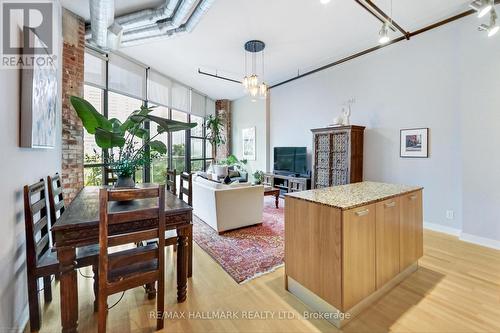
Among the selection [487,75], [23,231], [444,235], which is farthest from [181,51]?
[444,235]

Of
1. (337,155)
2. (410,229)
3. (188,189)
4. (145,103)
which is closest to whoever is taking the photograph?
(410,229)

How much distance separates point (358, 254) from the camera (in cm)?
175

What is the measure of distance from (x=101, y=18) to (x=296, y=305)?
12.7 ft

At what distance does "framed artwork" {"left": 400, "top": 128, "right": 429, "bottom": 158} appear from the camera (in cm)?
382

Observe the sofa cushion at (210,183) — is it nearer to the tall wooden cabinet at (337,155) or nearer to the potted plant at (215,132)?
the tall wooden cabinet at (337,155)

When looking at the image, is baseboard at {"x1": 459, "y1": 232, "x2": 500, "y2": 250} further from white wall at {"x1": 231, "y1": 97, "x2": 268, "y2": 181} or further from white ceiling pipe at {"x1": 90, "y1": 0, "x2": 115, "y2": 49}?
white ceiling pipe at {"x1": 90, "y1": 0, "x2": 115, "y2": 49}

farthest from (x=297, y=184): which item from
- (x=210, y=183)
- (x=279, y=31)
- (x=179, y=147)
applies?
(x=179, y=147)

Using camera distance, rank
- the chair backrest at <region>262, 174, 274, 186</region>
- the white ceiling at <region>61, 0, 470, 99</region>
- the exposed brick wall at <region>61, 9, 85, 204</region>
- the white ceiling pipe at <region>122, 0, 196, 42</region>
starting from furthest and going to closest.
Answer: the chair backrest at <region>262, 174, 274, 186</region>
the exposed brick wall at <region>61, 9, 85, 204</region>
the white ceiling at <region>61, 0, 470, 99</region>
the white ceiling pipe at <region>122, 0, 196, 42</region>

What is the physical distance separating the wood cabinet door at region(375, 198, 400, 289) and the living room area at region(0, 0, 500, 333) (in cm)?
3

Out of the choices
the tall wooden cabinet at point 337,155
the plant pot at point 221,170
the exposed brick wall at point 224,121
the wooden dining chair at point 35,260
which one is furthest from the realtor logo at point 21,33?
the exposed brick wall at point 224,121

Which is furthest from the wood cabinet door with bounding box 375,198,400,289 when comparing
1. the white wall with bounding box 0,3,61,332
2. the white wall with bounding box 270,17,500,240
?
the white wall with bounding box 0,3,61,332

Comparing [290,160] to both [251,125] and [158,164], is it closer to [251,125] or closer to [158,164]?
[251,125]

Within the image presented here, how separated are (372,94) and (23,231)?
5398mm

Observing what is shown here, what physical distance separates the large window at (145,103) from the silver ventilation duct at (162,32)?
3.09 feet
